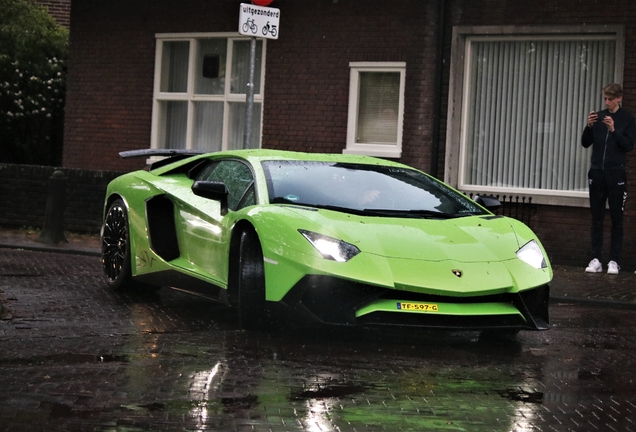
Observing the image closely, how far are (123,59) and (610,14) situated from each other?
765 cm

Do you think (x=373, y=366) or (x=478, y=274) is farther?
(x=478, y=274)

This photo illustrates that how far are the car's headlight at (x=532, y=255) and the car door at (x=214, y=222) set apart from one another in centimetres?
195

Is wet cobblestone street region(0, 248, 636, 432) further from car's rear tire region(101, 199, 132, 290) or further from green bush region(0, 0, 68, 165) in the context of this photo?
green bush region(0, 0, 68, 165)

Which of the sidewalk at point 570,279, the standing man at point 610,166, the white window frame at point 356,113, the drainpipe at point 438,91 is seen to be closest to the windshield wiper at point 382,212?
the sidewalk at point 570,279

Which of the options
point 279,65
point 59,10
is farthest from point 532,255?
point 59,10

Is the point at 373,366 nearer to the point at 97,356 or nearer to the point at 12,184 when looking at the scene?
the point at 97,356

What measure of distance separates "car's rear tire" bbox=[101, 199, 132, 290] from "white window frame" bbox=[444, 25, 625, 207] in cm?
655

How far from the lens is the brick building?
15945 millimetres

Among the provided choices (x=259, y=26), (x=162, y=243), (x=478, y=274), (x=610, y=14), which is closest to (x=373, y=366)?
(x=478, y=274)

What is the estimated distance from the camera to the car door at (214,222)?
30.2 ft

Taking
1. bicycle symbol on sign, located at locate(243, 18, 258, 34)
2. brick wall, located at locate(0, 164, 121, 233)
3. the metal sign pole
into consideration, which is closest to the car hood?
the metal sign pole

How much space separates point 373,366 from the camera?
7504 millimetres

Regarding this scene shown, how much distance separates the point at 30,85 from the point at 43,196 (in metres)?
5.33

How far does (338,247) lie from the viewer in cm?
824
